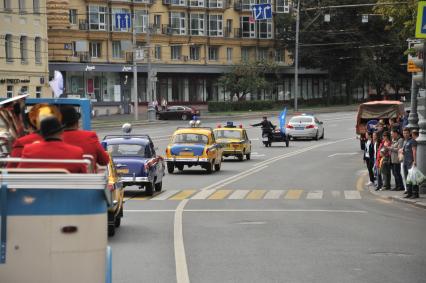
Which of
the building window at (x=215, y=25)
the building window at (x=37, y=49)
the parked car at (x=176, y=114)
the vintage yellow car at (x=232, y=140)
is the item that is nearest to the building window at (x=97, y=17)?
the parked car at (x=176, y=114)

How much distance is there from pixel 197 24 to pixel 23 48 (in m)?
31.3

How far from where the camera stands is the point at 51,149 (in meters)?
7.53

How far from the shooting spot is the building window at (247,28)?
324 ft

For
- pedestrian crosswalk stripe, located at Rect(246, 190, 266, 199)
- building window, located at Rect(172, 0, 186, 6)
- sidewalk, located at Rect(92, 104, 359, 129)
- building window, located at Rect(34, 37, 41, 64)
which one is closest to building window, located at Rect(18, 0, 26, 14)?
building window, located at Rect(34, 37, 41, 64)

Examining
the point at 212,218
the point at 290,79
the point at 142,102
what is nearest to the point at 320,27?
the point at 290,79

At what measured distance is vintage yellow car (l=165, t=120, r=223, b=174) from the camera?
3141 cm

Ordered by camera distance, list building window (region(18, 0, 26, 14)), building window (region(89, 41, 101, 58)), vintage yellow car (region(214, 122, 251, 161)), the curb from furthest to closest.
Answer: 1. building window (region(89, 41, 101, 58))
2. building window (region(18, 0, 26, 14))
3. vintage yellow car (region(214, 122, 251, 161))
4. the curb

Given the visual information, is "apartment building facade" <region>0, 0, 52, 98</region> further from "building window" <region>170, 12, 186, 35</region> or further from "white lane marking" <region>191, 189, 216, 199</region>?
"white lane marking" <region>191, 189, 216, 199</region>

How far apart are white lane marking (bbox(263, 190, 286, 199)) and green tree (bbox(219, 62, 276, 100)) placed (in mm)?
64517

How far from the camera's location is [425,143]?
23375 mm

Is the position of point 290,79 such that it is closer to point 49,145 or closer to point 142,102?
point 142,102

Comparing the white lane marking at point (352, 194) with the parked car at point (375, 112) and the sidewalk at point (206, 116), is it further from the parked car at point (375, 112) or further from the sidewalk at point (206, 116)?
the sidewalk at point (206, 116)

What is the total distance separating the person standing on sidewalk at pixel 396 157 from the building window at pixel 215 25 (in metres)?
71.6

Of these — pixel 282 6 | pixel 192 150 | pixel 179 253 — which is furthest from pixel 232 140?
pixel 282 6
